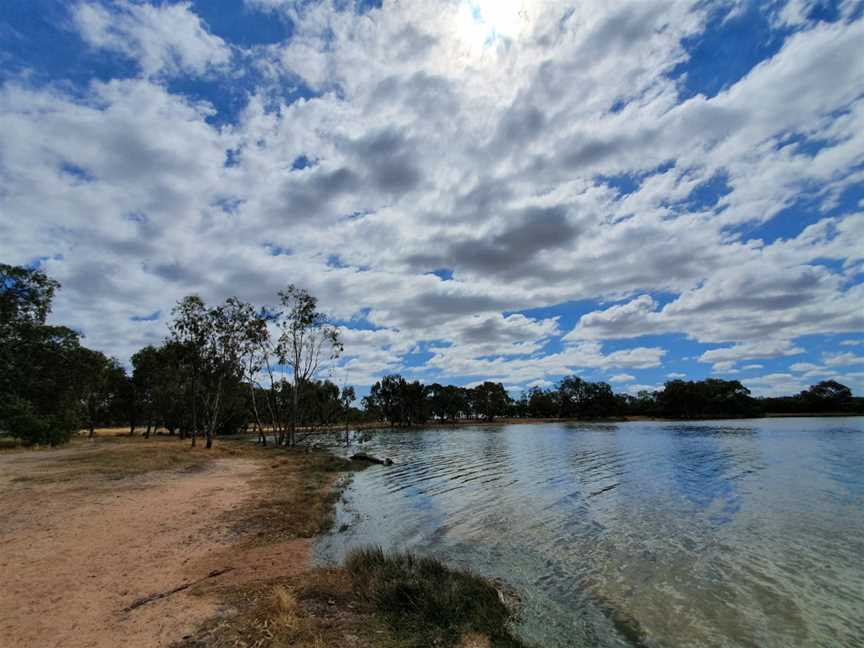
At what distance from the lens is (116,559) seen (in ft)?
37.8

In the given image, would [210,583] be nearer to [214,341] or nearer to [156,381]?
[214,341]

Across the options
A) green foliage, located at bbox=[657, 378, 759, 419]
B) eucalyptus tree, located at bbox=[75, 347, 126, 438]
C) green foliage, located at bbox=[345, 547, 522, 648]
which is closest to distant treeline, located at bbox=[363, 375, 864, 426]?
green foliage, located at bbox=[657, 378, 759, 419]

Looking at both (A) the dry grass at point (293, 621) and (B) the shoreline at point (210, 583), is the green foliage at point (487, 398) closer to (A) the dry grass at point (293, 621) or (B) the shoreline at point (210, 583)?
(B) the shoreline at point (210, 583)

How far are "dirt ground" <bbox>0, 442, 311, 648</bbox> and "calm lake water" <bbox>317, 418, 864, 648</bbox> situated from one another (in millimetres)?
3022

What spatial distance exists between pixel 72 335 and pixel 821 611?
203 feet

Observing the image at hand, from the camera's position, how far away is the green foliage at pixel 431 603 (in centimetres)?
754

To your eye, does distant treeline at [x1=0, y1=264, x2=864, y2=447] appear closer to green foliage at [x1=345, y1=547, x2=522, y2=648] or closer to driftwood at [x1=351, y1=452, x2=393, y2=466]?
driftwood at [x1=351, y1=452, x2=393, y2=466]

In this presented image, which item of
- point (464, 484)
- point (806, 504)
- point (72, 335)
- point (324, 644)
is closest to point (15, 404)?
point (72, 335)

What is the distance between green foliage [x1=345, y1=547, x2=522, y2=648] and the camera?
7.54m

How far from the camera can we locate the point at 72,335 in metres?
51.0

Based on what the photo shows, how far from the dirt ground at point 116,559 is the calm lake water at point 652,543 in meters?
3.02

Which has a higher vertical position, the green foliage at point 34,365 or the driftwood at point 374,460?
the green foliage at point 34,365


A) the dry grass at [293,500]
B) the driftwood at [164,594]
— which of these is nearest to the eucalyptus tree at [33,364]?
the dry grass at [293,500]

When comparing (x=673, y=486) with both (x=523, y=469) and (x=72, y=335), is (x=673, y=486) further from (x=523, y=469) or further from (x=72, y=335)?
(x=72, y=335)
